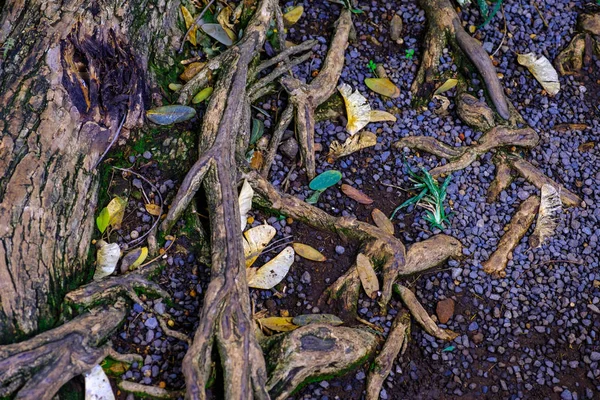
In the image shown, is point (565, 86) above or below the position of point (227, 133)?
below

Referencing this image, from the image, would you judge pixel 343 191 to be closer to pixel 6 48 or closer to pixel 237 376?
pixel 237 376

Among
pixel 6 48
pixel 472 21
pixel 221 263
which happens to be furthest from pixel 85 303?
pixel 472 21

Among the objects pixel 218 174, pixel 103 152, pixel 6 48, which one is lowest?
pixel 218 174

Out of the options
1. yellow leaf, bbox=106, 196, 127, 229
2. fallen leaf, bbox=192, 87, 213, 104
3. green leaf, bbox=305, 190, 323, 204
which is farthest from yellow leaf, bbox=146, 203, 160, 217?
green leaf, bbox=305, 190, 323, 204

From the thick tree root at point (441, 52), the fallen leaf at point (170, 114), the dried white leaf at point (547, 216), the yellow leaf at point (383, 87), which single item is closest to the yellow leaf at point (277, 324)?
the fallen leaf at point (170, 114)

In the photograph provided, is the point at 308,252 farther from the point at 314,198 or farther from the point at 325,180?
the point at 325,180

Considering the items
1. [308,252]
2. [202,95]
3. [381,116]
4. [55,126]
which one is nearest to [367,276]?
[308,252]

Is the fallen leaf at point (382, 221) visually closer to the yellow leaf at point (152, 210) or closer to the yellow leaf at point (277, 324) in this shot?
the yellow leaf at point (277, 324)
